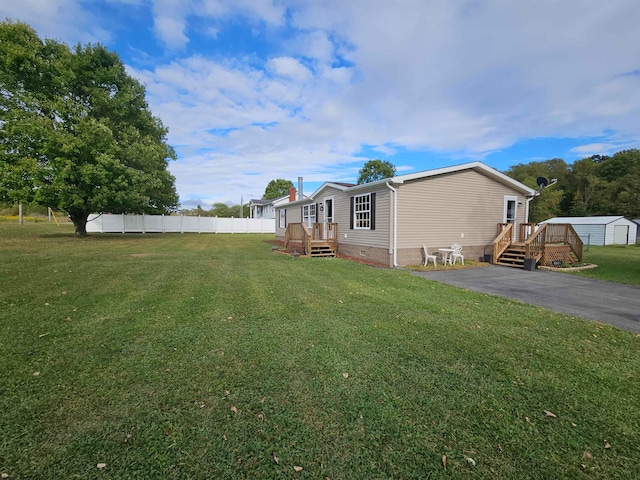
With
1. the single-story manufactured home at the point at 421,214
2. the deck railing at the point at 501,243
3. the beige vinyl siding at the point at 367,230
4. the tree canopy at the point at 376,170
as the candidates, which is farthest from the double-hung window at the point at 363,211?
the tree canopy at the point at 376,170

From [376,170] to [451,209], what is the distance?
3405 cm

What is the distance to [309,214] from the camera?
17094 mm

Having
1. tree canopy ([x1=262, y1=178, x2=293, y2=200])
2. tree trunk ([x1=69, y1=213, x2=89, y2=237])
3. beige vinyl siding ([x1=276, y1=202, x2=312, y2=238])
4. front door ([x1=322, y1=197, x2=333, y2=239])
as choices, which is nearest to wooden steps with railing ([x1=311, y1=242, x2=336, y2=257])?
front door ([x1=322, y1=197, x2=333, y2=239])

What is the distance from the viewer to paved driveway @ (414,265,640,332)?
17.7 ft

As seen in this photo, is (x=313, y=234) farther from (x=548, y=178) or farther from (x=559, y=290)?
(x=548, y=178)

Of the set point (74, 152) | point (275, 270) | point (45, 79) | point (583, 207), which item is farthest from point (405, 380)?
point (583, 207)

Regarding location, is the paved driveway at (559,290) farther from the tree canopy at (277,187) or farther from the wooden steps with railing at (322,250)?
the tree canopy at (277,187)

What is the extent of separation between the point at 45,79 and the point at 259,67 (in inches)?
471

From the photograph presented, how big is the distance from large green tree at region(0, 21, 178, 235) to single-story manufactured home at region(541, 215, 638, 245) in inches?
1287

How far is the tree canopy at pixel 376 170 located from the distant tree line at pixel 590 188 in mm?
18296

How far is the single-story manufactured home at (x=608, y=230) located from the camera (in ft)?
84.2

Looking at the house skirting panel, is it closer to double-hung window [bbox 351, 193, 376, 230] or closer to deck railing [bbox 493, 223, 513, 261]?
double-hung window [bbox 351, 193, 376, 230]

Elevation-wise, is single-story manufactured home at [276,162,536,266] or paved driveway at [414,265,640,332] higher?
single-story manufactured home at [276,162,536,266]

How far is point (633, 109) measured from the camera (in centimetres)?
1698
